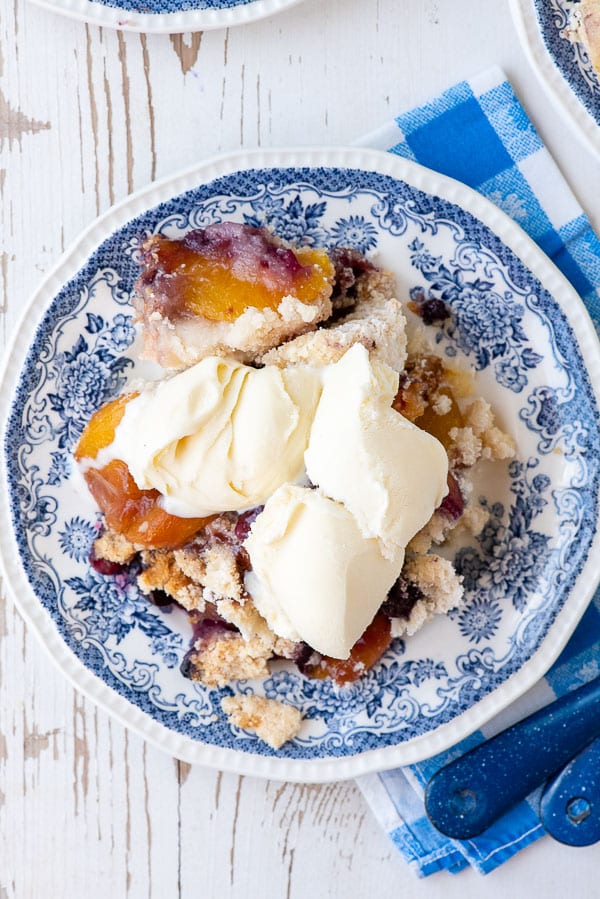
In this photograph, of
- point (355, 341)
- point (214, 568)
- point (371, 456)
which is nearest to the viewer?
point (371, 456)

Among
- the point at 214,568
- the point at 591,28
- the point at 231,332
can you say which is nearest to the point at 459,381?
the point at 231,332

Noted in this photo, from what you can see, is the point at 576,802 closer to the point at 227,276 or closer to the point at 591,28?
the point at 227,276

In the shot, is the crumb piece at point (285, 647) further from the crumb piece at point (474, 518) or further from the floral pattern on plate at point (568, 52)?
the floral pattern on plate at point (568, 52)

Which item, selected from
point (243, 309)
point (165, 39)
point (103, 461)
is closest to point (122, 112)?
point (165, 39)

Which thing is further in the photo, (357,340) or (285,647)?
(285,647)

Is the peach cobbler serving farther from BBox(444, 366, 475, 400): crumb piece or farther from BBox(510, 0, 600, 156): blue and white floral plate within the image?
BBox(510, 0, 600, 156): blue and white floral plate

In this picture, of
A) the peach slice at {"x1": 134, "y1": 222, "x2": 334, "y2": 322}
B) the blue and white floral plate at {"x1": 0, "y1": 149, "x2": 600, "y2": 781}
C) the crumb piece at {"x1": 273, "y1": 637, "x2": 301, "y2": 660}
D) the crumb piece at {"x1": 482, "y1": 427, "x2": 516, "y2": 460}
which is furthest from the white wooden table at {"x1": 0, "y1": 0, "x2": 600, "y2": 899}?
the crumb piece at {"x1": 482, "y1": 427, "x2": 516, "y2": 460}
